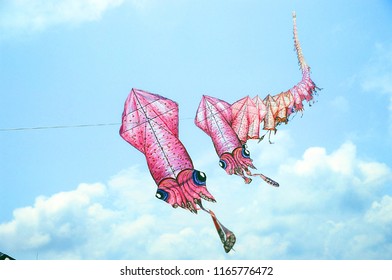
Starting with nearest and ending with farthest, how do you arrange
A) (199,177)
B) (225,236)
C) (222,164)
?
1. (225,236)
2. (199,177)
3. (222,164)

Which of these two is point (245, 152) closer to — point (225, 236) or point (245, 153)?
point (245, 153)

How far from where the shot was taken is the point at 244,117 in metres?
4.64

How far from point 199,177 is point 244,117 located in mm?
771

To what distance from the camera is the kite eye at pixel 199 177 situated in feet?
14.0

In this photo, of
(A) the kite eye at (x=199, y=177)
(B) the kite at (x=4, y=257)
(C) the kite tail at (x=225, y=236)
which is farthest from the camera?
(A) the kite eye at (x=199, y=177)

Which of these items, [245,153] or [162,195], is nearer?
[162,195]

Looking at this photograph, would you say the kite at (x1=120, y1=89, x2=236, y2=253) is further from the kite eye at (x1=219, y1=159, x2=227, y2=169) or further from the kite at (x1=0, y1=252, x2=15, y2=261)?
the kite at (x1=0, y1=252, x2=15, y2=261)

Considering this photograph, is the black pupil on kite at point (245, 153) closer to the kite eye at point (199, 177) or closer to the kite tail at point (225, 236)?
the kite eye at point (199, 177)

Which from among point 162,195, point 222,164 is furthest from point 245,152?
point 162,195

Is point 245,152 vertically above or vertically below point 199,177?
above

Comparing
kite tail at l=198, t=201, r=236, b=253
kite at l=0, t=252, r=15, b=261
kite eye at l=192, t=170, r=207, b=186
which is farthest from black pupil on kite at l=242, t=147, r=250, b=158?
kite at l=0, t=252, r=15, b=261

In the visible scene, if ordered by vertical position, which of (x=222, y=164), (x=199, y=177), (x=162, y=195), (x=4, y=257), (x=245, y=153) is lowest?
(x=4, y=257)

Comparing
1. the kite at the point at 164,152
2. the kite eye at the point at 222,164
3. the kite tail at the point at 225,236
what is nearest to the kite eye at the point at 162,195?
the kite at the point at 164,152
